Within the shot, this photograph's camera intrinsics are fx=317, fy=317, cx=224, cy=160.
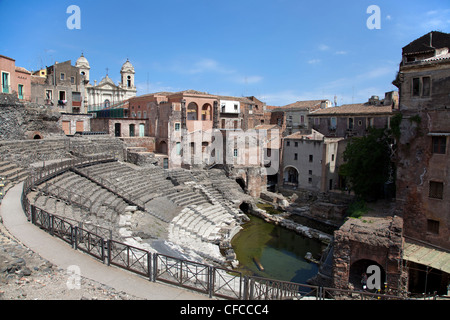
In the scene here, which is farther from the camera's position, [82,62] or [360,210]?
[82,62]

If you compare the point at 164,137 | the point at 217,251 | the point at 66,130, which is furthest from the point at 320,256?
the point at 66,130

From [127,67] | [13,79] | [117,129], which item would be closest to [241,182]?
[117,129]

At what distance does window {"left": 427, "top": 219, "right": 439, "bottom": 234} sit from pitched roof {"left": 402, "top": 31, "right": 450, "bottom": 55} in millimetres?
12727

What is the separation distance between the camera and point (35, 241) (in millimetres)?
10898

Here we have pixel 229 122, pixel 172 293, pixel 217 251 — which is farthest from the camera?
pixel 229 122

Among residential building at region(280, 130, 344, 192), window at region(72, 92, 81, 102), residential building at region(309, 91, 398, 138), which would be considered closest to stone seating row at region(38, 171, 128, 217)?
residential building at region(280, 130, 344, 192)

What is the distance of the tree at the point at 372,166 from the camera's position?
21.9 metres

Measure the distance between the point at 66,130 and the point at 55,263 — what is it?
2645 cm

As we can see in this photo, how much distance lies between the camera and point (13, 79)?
26062 millimetres

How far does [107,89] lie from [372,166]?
4266 cm

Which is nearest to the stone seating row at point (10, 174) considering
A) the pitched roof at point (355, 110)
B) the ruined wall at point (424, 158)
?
the ruined wall at point (424, 158)

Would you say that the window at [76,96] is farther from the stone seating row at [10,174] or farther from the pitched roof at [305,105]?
the pitched roof at [305,105]

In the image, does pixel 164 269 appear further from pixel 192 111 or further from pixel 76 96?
pixel 76 96

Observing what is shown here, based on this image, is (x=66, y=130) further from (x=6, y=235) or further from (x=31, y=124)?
(x=6, y=235)
